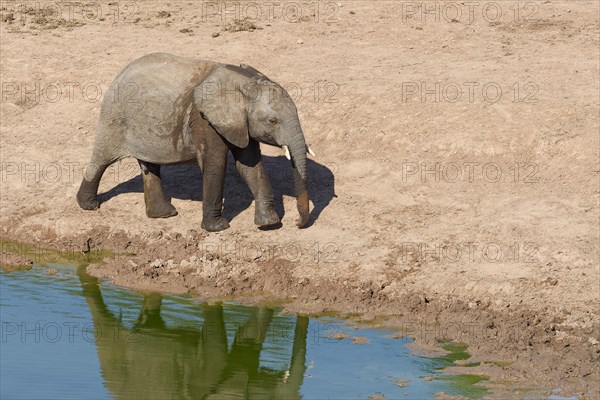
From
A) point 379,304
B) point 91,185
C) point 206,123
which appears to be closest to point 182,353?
point 379,304

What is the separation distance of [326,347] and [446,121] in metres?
6.28

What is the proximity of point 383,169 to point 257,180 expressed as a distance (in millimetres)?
2512

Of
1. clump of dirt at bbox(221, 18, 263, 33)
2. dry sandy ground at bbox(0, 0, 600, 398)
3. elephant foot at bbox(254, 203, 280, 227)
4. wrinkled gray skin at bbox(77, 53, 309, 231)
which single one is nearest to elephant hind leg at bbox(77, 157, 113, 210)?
wrinkled gray skin at bbox(77, 53, 309, 231)

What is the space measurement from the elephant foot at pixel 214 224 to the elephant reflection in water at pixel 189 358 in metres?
1.64

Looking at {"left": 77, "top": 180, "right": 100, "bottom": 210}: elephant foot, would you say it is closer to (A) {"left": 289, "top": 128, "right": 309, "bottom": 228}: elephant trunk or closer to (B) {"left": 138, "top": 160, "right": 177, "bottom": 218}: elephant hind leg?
(B) {"left": 138, "top": 160, "right": 177, "bottom": 218}: elephant hind leg

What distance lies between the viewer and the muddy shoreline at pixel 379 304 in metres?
15.2

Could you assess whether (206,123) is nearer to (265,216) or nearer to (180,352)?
(265,216)

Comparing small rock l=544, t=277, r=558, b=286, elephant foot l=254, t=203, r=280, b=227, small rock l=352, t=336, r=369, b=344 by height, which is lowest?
small rock l=352, t=336, r=369, b=344

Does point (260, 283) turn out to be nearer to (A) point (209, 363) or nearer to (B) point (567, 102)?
(A) point (209, 363)

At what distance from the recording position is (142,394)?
1470 centimetres

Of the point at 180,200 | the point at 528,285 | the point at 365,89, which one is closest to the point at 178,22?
the point at 365,89

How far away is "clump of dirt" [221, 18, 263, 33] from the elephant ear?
24.5ft

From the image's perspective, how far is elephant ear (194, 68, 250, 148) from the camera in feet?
58.5

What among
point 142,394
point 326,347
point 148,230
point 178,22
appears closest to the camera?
point 142,394
